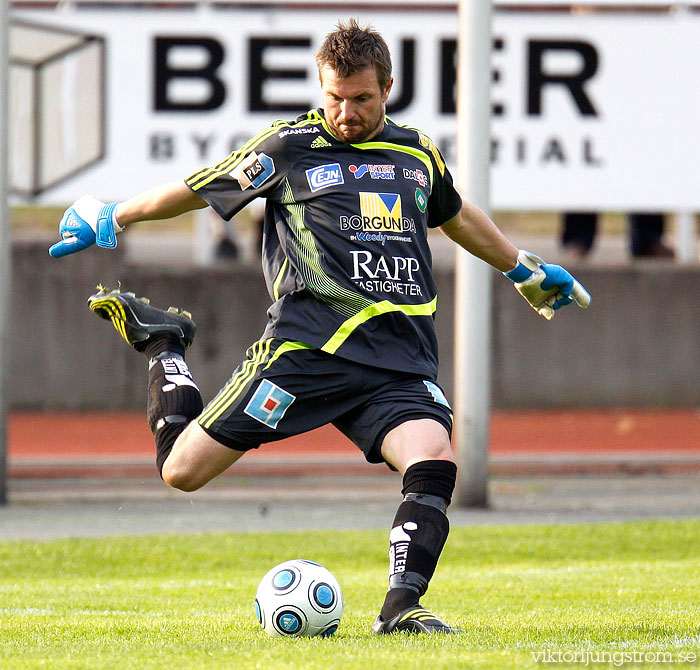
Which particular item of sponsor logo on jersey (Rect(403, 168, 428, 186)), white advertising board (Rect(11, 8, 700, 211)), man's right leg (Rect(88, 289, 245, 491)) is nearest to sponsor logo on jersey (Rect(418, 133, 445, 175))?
sponsor logo on jersey (Rect(403, 168, 428, 186))

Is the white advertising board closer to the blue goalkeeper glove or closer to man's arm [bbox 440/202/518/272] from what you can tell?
the blue goalkeeper glove

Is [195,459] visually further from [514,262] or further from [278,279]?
[514,262]

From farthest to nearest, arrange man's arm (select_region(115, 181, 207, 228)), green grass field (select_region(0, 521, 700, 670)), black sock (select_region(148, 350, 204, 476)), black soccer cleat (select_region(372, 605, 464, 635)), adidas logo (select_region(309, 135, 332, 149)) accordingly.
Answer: black sock (select_region(148, 350, 204, 476))
man's arm (select_region(115, 181, 207, 228))
adidas logo (select_region(309, 135, 332, 149))
black soccer cleat (select_region(372, 605, 464, 635))
green grass field (select_region(0, 521, 700, 670))

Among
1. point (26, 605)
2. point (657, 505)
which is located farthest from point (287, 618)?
point (657, 505)

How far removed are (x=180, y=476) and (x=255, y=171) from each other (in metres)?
1.18

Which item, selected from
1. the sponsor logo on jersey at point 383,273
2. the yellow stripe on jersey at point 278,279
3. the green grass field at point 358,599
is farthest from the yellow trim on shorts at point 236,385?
the green grass field at point 358,599

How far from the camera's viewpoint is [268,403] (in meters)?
4.89

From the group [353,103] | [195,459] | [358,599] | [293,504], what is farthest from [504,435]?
[353,103]

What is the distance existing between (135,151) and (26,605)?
25.0ft

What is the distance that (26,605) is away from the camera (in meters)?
5.94

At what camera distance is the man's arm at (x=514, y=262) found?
211 inches

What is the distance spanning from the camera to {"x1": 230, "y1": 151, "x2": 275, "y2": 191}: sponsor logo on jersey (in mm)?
4996

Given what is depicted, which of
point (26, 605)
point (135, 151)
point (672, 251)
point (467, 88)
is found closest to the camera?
point (26, 605)

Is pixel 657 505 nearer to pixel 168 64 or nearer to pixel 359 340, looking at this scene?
pixel 359 340
